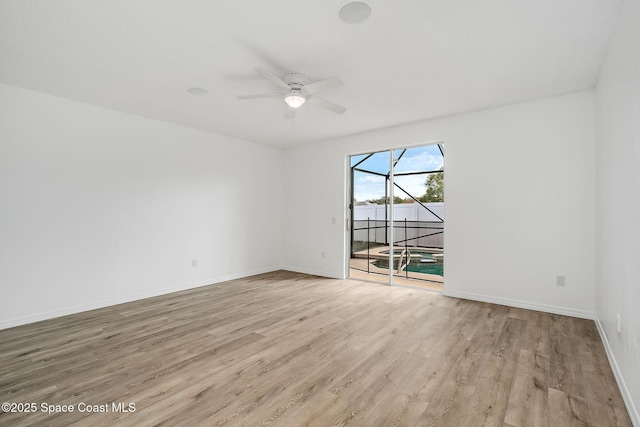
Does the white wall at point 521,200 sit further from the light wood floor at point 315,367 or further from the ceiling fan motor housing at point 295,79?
the ceiling fan motor housing at point 295,79

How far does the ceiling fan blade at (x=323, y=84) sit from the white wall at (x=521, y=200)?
226 cm

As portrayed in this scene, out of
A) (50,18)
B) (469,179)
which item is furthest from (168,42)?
(469,179)

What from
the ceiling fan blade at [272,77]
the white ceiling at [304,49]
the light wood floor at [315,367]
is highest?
the white ceiling at [304,49]

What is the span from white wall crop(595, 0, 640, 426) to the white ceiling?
347 mm

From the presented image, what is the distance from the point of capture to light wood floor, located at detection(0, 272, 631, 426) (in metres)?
1.69

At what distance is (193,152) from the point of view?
4.68 m

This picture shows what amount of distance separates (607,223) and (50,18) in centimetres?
465

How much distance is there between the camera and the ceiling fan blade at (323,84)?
2499 mm

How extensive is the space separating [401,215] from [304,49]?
4.48 meters

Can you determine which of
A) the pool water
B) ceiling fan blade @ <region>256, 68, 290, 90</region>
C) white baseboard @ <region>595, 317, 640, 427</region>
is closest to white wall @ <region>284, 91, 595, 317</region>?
white baseboard @ <region>595, 317, 640, 427</region>

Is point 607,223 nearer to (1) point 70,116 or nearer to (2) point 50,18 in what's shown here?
(2) point 50,18

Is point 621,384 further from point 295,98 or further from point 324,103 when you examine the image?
point 295,98

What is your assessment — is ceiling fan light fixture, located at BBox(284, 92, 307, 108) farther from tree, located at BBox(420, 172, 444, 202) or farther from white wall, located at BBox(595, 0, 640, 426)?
tree, located at BBox(420, 172, 444, 202)

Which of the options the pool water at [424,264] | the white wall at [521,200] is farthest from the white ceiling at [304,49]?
the pool water at [424,264]
